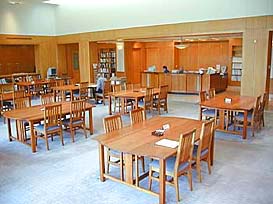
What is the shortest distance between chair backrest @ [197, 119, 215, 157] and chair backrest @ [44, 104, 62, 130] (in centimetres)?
309

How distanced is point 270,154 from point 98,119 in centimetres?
463

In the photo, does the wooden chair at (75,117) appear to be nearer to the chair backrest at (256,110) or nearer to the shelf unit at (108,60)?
the chair backrest at (256,110)

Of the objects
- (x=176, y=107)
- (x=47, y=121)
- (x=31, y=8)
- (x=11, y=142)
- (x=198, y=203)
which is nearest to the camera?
(x=198, y=203)

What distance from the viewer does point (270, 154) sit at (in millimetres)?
5297

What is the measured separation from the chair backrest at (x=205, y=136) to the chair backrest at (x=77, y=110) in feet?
10.1

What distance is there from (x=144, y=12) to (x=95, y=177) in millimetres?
8379

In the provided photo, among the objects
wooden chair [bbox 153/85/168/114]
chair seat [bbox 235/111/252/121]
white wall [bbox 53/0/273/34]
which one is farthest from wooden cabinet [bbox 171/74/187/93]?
chair seat [bbox 235/111/252/121]

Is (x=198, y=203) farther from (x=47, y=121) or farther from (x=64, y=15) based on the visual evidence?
(x=64, y=15)

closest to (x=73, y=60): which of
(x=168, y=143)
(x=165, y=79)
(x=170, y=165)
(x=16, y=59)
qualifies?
(x=16, y=59)

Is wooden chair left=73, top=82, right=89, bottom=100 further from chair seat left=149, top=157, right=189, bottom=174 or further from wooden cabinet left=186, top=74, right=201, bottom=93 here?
chair seat left=149, top=157, right=189, bottom=174

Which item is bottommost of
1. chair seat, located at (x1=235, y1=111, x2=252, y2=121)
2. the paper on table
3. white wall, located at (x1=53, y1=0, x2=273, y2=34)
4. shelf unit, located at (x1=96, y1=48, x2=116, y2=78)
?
chair seat, located at (x1=235, y1=111, x2=252, y2=121)

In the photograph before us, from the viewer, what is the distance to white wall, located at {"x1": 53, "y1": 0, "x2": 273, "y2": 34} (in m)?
9.15

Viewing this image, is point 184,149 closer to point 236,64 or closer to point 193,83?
point 193,83

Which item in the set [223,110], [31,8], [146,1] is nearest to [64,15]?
[31,8]
